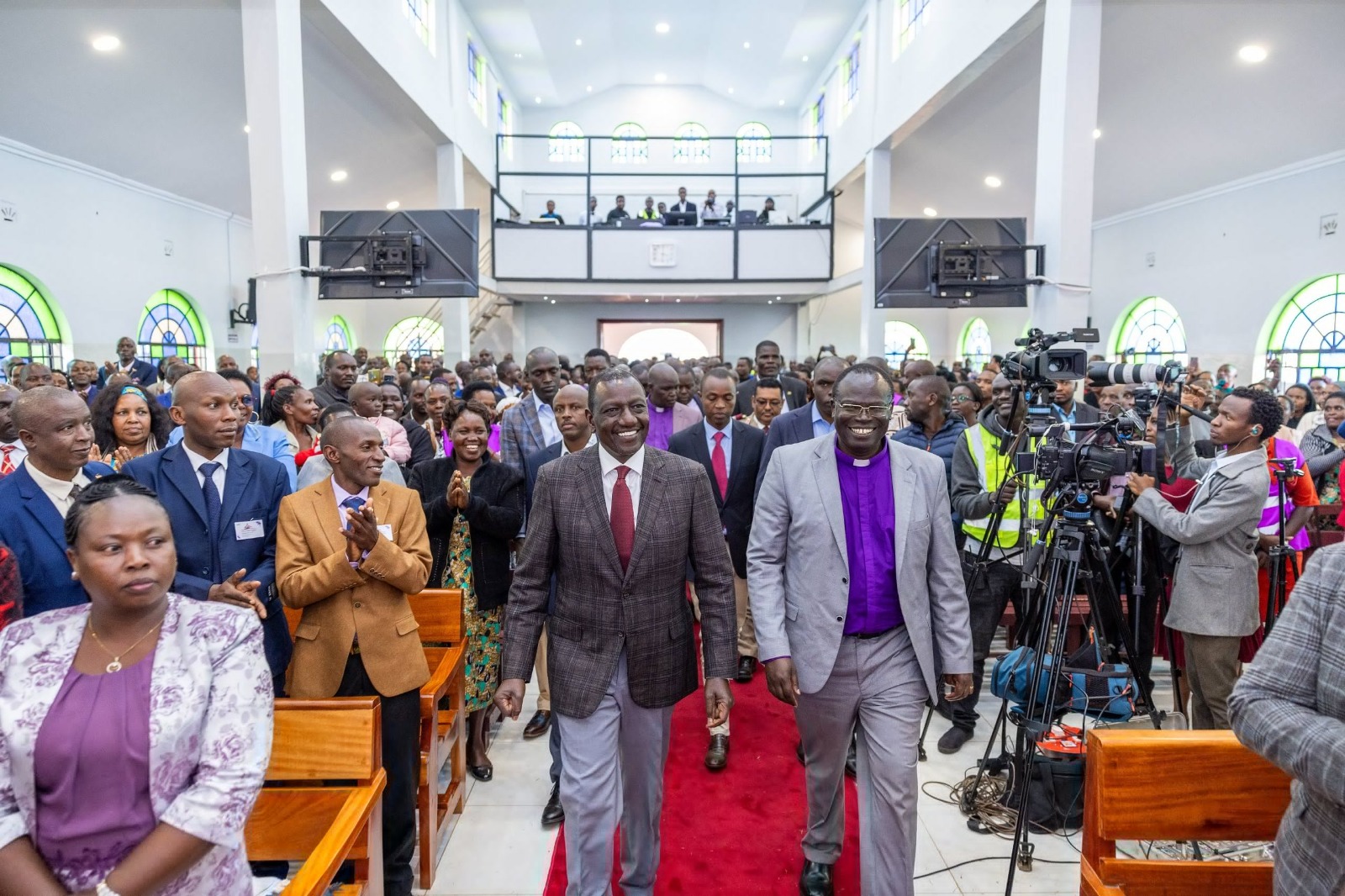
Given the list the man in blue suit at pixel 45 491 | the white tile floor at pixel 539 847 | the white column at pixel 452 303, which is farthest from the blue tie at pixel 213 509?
the white column at pixel 452 303

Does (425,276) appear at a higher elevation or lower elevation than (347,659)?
higher

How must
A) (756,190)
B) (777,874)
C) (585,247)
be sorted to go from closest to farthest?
(777,874) → (585,247) → (756,190)

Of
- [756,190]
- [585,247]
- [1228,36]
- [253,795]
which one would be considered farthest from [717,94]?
[253,795]

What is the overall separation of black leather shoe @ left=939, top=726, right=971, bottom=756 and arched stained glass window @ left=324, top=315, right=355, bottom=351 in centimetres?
1959

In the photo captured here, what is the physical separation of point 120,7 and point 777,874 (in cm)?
1074

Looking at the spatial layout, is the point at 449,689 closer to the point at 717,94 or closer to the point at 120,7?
the point at 120,7

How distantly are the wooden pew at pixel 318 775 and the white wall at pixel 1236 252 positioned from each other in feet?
45.5

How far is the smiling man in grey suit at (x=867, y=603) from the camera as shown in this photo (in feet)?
7.66

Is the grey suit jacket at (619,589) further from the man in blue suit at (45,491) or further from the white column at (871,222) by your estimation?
the white column at (871,222)

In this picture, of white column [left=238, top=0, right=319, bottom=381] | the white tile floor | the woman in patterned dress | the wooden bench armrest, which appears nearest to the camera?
the wooden bench armrest

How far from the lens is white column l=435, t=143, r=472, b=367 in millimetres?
13797

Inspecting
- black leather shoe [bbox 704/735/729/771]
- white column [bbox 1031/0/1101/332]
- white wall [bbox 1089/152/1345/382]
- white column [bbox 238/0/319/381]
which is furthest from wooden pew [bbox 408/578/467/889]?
white wall [bbox 1089/152/1345/382]

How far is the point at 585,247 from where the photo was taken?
1728cm

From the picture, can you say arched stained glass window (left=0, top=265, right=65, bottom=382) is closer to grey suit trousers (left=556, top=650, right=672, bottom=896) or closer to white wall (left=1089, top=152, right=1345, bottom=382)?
grey suit trousers (left=556, top=650, right=672, bottom=896)
